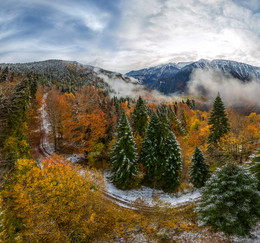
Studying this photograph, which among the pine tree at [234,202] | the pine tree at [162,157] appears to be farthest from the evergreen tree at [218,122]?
the pine tree at [234,202]

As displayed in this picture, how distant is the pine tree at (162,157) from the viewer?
79.6 ft

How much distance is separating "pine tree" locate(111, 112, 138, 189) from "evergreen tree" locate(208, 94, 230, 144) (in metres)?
19.2

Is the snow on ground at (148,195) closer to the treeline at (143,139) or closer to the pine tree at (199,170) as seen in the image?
the treeline at (143,139)

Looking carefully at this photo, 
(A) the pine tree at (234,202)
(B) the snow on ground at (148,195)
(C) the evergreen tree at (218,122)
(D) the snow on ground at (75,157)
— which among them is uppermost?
(C) the evergreen tree at (218,122)

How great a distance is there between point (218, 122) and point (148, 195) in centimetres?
2133

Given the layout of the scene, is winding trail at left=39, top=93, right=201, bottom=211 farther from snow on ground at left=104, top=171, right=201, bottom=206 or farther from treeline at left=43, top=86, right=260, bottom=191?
treeline at left=43, top=86, right=260, bottom=191

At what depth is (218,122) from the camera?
31.3 metres

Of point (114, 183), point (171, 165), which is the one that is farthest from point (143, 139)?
point (114, 183)

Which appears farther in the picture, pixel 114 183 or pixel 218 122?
pixel 218 122

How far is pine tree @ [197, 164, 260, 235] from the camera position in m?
10.5

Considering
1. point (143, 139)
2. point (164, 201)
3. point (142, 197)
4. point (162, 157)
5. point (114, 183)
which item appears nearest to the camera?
point (164, 201)

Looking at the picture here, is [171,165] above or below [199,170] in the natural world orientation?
above

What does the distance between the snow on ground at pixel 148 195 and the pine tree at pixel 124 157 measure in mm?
1100

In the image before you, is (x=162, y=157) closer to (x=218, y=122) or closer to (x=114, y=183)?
(x=114, y=183)
